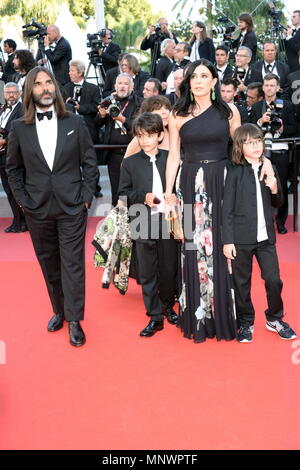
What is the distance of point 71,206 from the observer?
11.8 ft

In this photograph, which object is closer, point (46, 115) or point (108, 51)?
point (46, 115)

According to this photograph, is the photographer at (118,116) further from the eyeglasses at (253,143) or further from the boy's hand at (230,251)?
the boy's hand at (230,251)

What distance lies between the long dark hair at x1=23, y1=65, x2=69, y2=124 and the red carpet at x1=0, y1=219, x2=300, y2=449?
4.56 ft

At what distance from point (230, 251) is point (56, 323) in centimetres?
127

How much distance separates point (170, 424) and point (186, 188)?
1.42m

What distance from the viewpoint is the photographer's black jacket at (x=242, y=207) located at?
3490mm

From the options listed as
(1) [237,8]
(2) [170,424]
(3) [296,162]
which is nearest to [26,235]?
(3) [296,162]

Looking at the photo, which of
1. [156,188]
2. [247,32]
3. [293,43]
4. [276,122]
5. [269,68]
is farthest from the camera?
[293,43]

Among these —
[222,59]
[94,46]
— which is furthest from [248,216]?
[94,46]

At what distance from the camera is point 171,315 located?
13.2ft

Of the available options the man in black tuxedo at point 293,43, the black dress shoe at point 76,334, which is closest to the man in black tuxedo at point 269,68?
the man in black tuxedo at point 293,43

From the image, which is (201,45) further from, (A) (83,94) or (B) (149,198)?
(B) (149,198)

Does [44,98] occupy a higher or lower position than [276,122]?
higher
